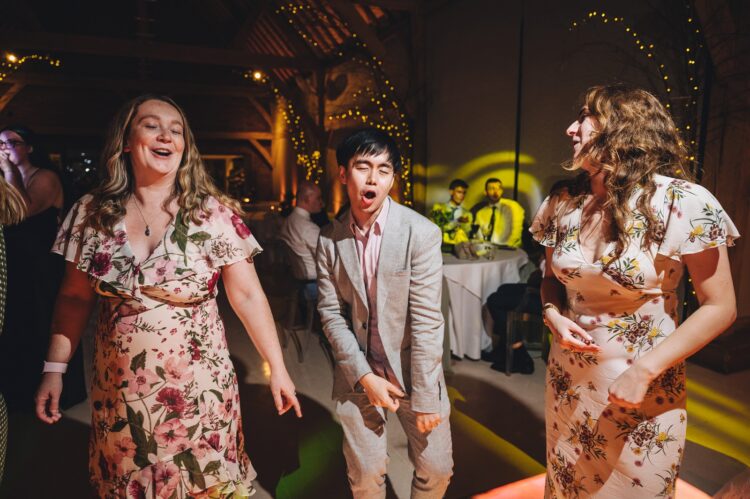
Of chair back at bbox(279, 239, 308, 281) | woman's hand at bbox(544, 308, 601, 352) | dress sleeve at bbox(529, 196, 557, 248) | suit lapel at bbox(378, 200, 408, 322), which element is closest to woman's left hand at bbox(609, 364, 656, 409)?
woman's hand at bbox(544, 308, 601, 352)

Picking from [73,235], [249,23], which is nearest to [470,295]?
[73,235]

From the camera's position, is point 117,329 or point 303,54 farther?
point 303,54

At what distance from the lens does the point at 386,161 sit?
1.50 metres

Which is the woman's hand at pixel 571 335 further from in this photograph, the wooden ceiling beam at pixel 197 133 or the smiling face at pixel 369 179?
the wooden ceiling beam at pixel 197 133

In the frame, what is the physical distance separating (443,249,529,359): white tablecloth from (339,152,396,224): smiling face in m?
2.25

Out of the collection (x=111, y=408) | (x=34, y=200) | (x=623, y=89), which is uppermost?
(x=623, y=89)

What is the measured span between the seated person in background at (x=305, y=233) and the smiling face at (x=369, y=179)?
247 cm

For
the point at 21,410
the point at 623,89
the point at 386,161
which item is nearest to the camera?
the point at 623,89

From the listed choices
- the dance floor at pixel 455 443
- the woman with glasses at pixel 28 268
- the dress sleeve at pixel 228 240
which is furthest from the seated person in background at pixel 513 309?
the woman with glasses at pixel 28 268

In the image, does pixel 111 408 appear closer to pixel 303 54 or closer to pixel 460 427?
pixel 460 427

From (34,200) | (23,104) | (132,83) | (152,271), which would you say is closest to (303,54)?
(132,83)

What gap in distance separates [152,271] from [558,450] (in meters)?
1.32

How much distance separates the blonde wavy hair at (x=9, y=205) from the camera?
113 cm

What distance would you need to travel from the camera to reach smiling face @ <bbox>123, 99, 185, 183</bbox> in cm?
136
